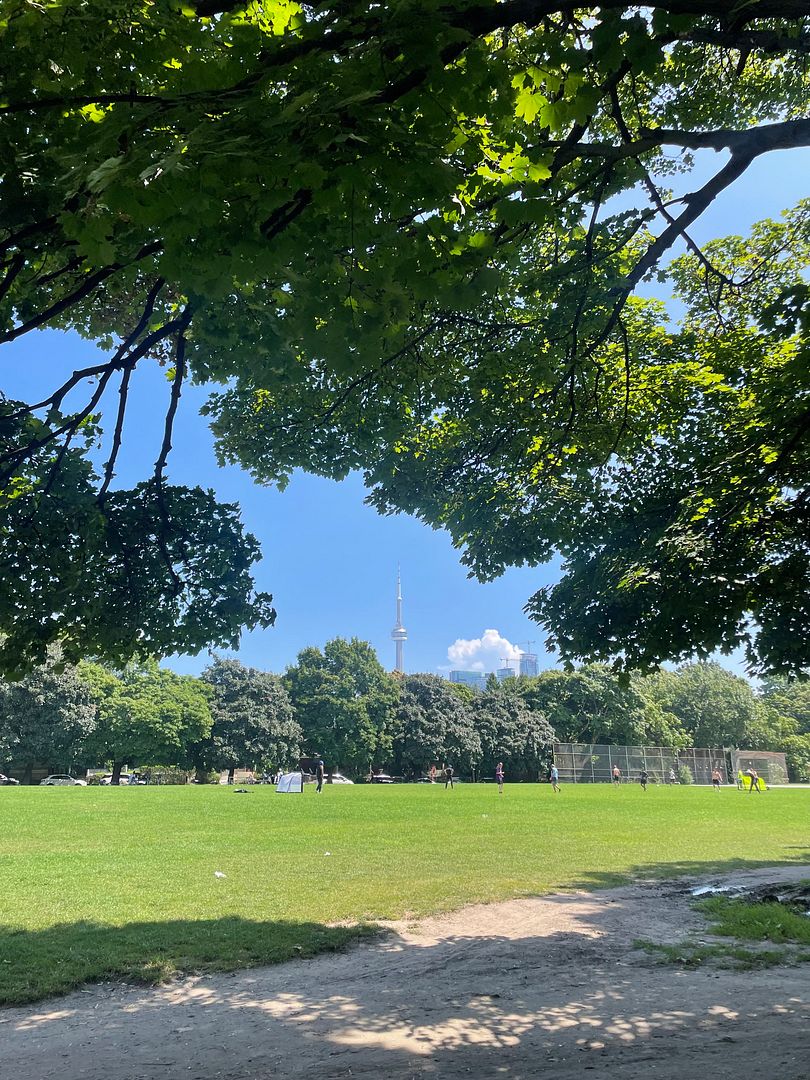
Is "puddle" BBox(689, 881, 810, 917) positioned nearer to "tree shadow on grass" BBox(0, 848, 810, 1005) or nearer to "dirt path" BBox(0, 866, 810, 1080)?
"dirt path" BBox(0, 866, 810, 1080)

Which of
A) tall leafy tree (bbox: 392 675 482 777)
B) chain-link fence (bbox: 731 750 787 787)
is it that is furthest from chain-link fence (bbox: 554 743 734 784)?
tall leafy tree (bbox: 392 675 482 777)

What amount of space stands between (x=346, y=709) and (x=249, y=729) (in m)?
9.07

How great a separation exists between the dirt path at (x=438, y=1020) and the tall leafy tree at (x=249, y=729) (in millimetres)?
58154

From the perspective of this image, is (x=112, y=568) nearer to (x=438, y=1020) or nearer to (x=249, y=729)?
(x=438, y=1020)

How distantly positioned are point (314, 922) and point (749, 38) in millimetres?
9635

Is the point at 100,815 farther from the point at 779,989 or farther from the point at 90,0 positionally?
the point at 90,0

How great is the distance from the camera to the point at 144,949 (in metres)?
7.47

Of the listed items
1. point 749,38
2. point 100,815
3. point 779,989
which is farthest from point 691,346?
point 100,815

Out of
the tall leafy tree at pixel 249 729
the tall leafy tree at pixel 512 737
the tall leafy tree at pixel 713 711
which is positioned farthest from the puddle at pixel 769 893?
the tall leafy tree at pixel 713 711

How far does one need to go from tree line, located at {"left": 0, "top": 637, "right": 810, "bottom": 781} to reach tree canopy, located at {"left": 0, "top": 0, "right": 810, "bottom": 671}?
51454mm

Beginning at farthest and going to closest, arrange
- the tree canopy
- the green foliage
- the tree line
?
the tree line, the green foliage, the tree canopy

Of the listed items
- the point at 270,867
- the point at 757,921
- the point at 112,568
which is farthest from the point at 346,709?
the point at 112,568

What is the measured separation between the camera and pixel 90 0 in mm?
3051

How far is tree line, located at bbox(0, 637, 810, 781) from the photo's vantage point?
58875mm
